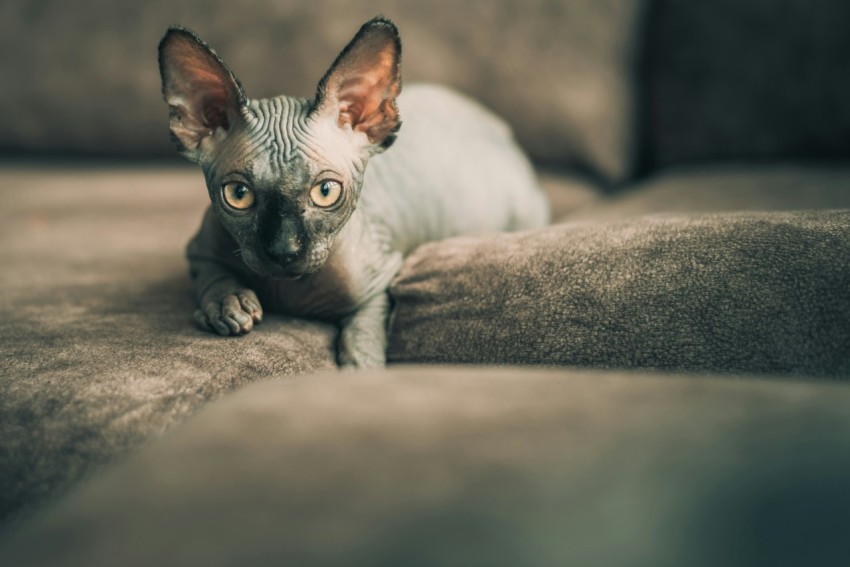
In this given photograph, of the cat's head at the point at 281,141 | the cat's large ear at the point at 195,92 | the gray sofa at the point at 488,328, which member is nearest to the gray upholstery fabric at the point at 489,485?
the gray sofa at the point at 488,328

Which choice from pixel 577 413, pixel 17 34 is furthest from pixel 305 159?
pixel 17 34

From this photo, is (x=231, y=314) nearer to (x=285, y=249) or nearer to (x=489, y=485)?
(x=285, y=249)

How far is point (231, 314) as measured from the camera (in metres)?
0.98

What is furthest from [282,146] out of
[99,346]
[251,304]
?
[99,346]

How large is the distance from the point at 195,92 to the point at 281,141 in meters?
0.15

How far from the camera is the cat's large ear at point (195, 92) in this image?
91 cm

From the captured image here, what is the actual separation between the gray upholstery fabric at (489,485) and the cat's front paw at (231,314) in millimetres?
465

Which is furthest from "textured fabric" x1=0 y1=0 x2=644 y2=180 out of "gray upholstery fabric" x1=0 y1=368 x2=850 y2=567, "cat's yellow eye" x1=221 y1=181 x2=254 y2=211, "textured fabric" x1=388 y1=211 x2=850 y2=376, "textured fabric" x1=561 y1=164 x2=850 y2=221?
"gray upholstery fabric" x1=0 y1=368 x2=850 y2=567

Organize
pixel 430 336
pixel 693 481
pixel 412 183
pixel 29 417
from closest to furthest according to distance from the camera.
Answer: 1. pixel 693 481
2. pixel 29 417
3. pixel 430 336
4. pixel 412 183

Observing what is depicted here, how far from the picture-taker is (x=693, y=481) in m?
0.41

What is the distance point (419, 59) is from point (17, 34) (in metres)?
0.98

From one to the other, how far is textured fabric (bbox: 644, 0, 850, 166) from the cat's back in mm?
437

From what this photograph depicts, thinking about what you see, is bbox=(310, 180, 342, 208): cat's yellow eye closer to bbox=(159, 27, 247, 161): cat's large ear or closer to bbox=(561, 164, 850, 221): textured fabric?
bbox=(159, 27, 247, 161): cat's large ear

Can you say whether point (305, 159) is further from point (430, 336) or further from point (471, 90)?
point (471, 90)
